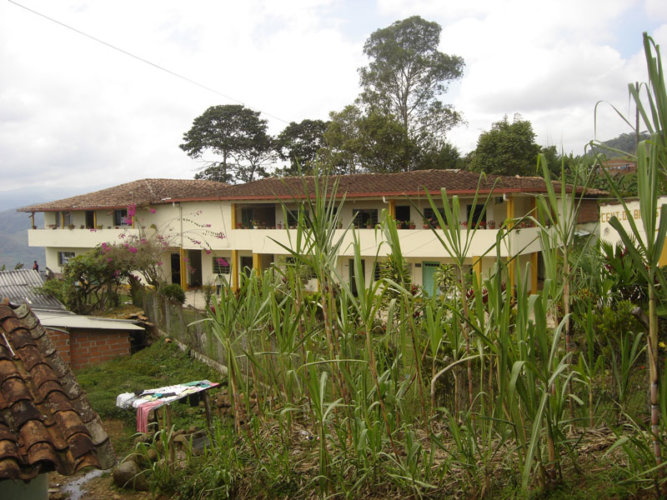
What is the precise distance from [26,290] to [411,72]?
76.8 ft

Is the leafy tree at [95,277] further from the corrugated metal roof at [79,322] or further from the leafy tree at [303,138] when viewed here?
the leafy tree at [303,138]

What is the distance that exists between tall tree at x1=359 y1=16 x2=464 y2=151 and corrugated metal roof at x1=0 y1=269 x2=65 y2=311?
19747mm

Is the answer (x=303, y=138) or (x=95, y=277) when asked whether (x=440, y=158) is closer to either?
(x=303, y=138)

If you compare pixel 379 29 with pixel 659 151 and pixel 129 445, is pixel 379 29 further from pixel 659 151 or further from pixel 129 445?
pixel 659 151

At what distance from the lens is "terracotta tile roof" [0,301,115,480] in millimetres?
2258

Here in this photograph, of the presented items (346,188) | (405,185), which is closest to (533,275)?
(405,185)

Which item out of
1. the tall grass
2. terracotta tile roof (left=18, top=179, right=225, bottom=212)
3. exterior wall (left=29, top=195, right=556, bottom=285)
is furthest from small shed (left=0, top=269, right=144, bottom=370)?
terracotta tile roof (left=18, top=179, right=225, bottom=212)

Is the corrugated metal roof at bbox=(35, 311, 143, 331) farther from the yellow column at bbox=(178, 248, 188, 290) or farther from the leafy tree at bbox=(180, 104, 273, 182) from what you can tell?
the leafy tree at bbox=(180, 104, 273, 182)

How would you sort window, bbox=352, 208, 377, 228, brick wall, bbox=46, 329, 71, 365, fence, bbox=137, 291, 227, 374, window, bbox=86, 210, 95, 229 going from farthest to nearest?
window, bbox=86, 210, 95, 229 < window, bbox=352, 208, 377, 228 < brick wall, bbox=46, 329, 71, 365 < fence, bbox=137, 291, 227, 374

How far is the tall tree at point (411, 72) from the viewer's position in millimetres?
28484

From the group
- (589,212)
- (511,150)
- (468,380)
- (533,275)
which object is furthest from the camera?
(511,150)

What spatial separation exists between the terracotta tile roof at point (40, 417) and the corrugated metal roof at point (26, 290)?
9834 millimetres

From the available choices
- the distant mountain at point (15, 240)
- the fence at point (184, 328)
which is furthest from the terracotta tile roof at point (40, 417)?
the distant mountain at point (15, 240)

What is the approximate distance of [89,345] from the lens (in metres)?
9.86
